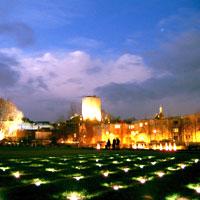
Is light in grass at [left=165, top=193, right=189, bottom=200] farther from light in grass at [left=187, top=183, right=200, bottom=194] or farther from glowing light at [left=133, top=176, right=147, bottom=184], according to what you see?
glowing light at [left=133, top=176, right=147, bottom=184]

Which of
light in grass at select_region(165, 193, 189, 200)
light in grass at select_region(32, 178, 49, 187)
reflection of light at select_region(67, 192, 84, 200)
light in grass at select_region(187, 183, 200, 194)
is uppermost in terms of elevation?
light in grass at select_region(32, 178, 49, 187)

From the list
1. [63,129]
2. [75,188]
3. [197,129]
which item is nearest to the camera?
[75,188]

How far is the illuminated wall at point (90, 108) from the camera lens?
104812 millimetres

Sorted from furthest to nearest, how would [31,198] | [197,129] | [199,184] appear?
[197,129], [199,184], [31,198]

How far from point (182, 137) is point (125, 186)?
59.4m

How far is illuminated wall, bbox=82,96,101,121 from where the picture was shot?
10481 cm

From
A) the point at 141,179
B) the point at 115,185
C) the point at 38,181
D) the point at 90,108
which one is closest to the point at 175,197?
the point at 115,185

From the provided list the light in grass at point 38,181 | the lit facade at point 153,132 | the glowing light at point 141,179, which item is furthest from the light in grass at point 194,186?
the lit facade at point 153,132

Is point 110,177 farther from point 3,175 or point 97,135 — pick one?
point 97,135

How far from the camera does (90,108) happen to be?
345 ft

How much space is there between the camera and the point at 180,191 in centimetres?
1208

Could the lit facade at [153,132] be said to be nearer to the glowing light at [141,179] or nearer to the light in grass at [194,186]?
the glowing light at [141,179]

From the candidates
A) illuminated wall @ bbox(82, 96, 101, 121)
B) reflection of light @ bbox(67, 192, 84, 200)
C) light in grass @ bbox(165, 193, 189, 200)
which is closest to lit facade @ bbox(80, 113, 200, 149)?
illuminated wall @ bbox(82, 96, 101, 121)

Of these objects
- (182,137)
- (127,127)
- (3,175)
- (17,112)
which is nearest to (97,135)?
(127,127)
